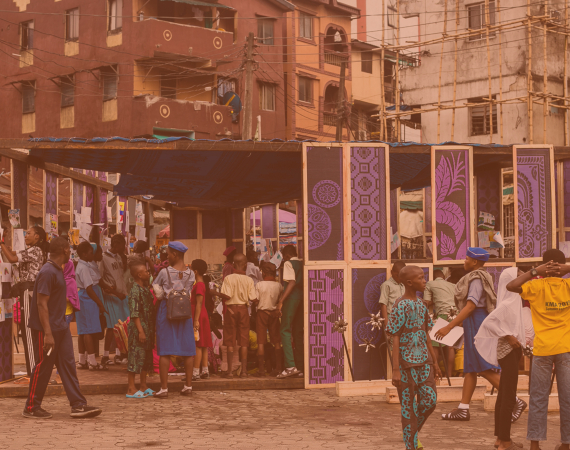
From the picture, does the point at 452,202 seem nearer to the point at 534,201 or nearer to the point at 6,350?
the point at 534,201

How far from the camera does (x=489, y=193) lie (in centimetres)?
1316

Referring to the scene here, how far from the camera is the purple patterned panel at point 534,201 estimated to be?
35.0 feet

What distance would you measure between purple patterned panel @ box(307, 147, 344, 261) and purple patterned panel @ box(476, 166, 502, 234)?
152 inches

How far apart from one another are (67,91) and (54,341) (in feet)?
86.1

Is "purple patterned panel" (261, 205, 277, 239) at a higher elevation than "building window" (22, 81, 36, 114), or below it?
below

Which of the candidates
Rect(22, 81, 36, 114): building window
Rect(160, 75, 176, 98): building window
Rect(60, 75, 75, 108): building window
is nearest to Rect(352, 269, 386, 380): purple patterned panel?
Rect(160, 75, 176, 98): building window

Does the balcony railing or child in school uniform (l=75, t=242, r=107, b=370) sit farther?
the balcony railing

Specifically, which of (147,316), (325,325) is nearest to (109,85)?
(325,325)

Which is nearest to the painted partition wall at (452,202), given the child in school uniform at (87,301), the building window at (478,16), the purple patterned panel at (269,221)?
the child in school uniform at (87,301)

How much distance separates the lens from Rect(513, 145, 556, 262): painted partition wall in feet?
34.9

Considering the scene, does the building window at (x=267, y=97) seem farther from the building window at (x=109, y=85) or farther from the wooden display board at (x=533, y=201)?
the wooden display board at (x=533, y=201)

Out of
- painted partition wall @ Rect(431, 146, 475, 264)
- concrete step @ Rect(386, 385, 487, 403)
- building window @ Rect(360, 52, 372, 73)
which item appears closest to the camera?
concrete step @ Rect(386, 385, 487, 403)

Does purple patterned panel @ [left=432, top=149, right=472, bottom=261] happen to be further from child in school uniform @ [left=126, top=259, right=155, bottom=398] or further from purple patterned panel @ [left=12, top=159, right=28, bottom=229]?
purple patterned panel @ [left=12, top=159, right=28, bottom=229]

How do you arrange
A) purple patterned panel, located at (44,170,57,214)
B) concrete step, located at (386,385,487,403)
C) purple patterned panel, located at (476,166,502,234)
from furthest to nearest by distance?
1. purple patterned panel, located at (476,166,502,234)
2. purple patterned panel, located at (44,170,57,214)
3. concrete step, located at (386,385,487,403)
